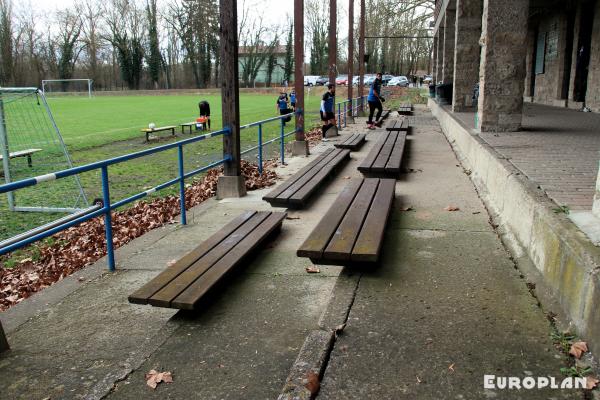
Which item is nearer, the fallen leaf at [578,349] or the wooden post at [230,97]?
the fallen leaf at [578,349]

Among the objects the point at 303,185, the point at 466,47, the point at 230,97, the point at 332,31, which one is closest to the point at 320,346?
the point at 303,185

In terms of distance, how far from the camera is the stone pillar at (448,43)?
846 inches

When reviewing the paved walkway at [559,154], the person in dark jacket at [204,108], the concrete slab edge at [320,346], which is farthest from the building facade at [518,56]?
the person in dark jacket at [204,108]

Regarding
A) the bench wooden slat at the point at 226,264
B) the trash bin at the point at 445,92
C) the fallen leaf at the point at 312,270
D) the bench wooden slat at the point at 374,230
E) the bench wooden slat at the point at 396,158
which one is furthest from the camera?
the trash bin at the point at 445,92

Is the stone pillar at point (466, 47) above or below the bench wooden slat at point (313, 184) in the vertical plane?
above

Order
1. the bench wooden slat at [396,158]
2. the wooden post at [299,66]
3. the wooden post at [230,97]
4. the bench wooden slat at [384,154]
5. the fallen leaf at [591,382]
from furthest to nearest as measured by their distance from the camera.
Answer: the wooden post at [299,66] < the bench wooden slat at [384,154] < the bench wooden slat at [396,158] < the wooden post at [230,97] < the fallen leaf at [591,382]

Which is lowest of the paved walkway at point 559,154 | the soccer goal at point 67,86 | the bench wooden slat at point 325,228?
the bench wooden slat at point 325,228

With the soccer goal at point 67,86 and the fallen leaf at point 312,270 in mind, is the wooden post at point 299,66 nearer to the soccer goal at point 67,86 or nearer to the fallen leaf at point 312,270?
the fallen leaf at point 312,270

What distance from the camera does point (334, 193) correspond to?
26.6ft

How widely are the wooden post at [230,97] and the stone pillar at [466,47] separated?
910cm

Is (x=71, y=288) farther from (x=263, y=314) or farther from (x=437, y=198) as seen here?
(x=437, y=198)

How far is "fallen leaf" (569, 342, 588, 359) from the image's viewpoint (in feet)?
9.67

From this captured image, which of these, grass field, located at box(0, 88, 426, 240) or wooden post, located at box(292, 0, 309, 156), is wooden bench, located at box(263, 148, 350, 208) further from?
grass field, located at box(0, 88, 426, 240)

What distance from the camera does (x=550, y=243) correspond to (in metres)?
3.75
